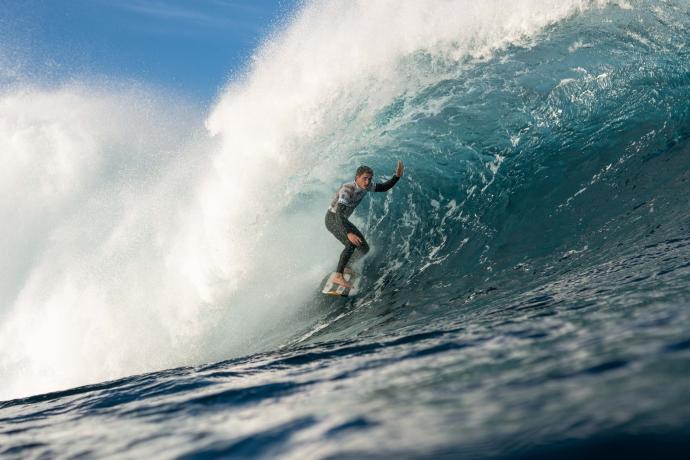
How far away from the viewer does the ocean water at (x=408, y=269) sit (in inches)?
74.1

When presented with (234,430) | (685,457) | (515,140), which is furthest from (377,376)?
(515,140)

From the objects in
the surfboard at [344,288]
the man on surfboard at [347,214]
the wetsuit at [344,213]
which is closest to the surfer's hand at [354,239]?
the man on surfboard at [347,214]

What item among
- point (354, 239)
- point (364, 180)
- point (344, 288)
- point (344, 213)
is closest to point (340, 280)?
point (344, 288)

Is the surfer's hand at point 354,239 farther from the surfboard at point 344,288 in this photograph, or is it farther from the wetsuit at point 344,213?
the surfboard at point 344,288

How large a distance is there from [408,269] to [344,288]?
0.95 metres

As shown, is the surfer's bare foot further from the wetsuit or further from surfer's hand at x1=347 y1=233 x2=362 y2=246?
surfer's hand at x1=347 y1=233 x2=362 y2=246

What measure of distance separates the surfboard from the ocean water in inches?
10.0

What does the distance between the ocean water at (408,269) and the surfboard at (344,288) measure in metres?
0.25

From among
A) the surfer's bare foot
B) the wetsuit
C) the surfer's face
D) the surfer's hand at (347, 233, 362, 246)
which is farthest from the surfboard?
the surfer's face

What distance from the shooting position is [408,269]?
8.34m

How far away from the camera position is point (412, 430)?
1.70m

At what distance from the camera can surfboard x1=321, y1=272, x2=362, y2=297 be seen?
832cm

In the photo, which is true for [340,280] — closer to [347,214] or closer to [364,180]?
[347,214]

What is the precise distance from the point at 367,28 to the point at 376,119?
115 inches
